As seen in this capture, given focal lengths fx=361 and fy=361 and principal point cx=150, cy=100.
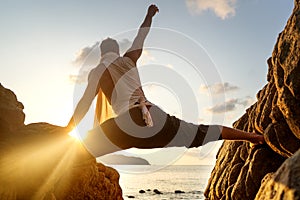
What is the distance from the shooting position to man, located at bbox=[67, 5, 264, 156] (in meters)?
6.78

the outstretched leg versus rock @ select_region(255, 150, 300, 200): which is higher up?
the outstretched leg

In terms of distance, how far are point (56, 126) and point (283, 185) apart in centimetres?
574

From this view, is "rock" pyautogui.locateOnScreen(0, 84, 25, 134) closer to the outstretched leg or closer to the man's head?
the man's head

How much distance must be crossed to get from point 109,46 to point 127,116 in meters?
1.76

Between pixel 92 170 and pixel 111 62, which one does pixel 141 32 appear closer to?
pixel 111 62

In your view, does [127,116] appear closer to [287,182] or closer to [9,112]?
[9,112]

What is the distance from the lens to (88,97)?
7457mm

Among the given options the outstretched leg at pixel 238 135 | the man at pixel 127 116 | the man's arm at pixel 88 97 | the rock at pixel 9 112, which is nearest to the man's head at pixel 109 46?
the man at pixel 127 116

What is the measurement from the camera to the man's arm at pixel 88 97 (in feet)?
24.3

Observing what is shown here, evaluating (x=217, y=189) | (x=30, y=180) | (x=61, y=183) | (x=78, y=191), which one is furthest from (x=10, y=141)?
(x=217, y=189)

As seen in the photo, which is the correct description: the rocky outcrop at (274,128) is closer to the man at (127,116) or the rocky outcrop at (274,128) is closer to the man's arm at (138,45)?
the man at (127,116)

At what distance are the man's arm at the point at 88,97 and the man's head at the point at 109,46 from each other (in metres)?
0.52

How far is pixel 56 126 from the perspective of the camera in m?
8.01

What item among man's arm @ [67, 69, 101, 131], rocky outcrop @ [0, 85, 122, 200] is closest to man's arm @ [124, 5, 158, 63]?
man's arm @ [67, 69, 101, 131]
